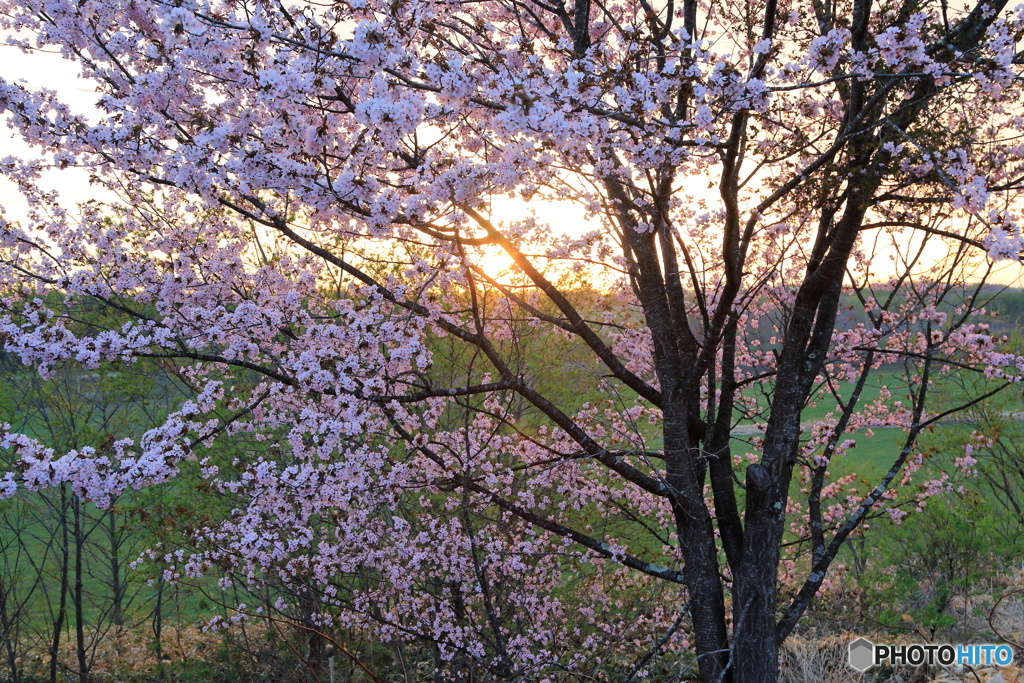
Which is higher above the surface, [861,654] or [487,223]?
[487,223]

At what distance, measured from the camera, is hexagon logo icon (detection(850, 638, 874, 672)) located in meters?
7.93

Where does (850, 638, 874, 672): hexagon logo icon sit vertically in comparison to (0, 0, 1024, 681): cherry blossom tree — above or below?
below

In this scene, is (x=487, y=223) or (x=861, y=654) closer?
(x=487, y=223)

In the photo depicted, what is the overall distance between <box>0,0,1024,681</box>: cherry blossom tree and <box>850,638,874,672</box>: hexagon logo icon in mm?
2189

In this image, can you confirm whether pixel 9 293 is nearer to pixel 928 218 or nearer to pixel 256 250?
pixel 256 250

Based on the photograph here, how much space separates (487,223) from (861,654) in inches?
268

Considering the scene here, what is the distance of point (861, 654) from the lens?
807 centimetres

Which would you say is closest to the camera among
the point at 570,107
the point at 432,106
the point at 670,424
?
the point at 570,107

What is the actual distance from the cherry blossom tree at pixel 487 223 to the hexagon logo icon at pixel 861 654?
219 cm

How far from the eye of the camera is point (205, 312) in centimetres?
482

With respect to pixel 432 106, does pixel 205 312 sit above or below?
below

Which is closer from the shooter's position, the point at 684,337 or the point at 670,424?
the point at 670,424

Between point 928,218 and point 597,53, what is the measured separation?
3345mm

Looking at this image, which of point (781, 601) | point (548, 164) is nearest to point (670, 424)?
point (548, 164)
